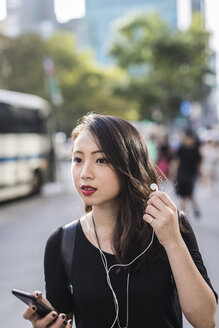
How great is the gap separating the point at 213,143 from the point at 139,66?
1557cm

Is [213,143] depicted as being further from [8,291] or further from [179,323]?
[179,323]

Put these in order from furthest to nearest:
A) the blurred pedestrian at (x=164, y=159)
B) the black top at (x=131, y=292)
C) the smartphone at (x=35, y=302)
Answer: the blurred pedestrian at (x=164, y=159)
the black top at (x=131, y=292)
the smartphone at (x=35, y=302)

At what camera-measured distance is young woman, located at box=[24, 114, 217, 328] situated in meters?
1.83

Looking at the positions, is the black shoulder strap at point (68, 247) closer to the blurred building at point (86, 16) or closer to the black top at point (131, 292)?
the black top at point (131, 292)

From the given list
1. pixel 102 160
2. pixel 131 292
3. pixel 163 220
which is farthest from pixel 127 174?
pixel 131 292

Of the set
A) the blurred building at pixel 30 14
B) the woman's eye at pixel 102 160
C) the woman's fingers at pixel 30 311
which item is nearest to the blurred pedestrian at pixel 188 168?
the woman's eye at pixel 102 160

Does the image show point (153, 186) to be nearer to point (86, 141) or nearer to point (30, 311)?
point (86, 141)

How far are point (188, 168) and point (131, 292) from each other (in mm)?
8368

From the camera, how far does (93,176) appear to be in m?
1.97

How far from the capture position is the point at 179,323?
2.00 m

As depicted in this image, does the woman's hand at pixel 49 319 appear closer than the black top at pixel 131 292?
Yes

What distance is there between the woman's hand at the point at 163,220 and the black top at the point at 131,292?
0.14 meters

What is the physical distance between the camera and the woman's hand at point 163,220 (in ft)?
5.98

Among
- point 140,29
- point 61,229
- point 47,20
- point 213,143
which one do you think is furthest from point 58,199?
point 47,20
